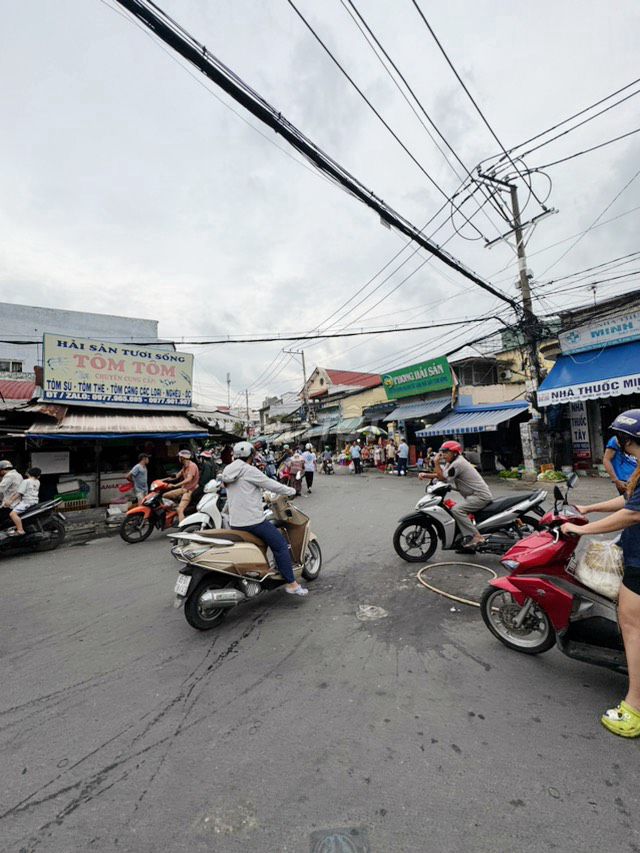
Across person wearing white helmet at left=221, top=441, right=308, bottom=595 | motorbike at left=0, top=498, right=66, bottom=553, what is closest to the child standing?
motorbike at left=0, top=498, right=66, bottom=553

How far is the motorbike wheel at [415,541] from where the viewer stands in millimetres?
5441

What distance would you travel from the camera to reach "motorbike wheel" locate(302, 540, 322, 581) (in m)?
4.84

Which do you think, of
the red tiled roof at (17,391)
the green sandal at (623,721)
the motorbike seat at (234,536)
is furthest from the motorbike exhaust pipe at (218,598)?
the red tiled roof at (17,391)

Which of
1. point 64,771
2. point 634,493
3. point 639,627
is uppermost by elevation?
point 634,493

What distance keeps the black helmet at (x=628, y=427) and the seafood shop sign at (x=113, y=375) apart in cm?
1285

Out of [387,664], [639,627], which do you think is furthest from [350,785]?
[639,627]

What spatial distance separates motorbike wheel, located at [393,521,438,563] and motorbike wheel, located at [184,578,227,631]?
2683 millimetres

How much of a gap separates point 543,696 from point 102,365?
13146mm

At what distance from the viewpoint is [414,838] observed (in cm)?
168

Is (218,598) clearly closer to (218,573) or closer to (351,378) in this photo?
(218,573)

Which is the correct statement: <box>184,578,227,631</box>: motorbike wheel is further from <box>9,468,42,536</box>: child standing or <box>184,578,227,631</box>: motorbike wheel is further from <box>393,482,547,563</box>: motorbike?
<box>9,468,42,536</box>: child standing

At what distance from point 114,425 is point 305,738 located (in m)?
10.7

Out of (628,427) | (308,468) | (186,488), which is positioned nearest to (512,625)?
(628,427)

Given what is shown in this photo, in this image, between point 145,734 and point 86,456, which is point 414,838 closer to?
point 145,734
